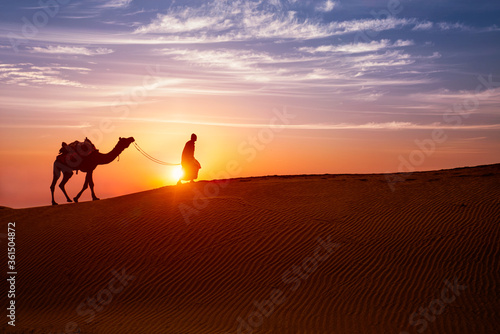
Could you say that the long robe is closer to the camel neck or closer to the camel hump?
the camel neck

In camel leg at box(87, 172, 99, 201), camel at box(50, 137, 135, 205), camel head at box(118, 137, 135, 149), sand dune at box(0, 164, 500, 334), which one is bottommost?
sand dune at box(0, 164, 500, 334)

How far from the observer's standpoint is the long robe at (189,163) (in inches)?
1013

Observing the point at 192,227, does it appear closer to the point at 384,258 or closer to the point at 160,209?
the point at 160,209

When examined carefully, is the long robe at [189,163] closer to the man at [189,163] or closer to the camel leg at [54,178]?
the man at [189,163]

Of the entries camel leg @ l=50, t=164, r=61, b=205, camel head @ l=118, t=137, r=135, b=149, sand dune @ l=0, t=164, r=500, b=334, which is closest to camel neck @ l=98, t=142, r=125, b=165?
camel head @ l=118, t=137, r=135, b=149

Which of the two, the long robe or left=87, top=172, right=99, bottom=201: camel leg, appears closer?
the long robe

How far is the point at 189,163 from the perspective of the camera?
85.1ft

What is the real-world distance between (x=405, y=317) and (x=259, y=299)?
407 cm

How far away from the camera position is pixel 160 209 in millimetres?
21578

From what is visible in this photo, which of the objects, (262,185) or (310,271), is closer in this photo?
(310,271)

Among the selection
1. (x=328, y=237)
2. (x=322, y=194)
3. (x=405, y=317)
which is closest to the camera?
(x=405, y=317)

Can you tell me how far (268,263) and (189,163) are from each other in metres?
10.4

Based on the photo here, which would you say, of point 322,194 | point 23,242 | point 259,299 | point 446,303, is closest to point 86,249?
point 23,242

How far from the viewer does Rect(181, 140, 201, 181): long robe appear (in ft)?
84.4
